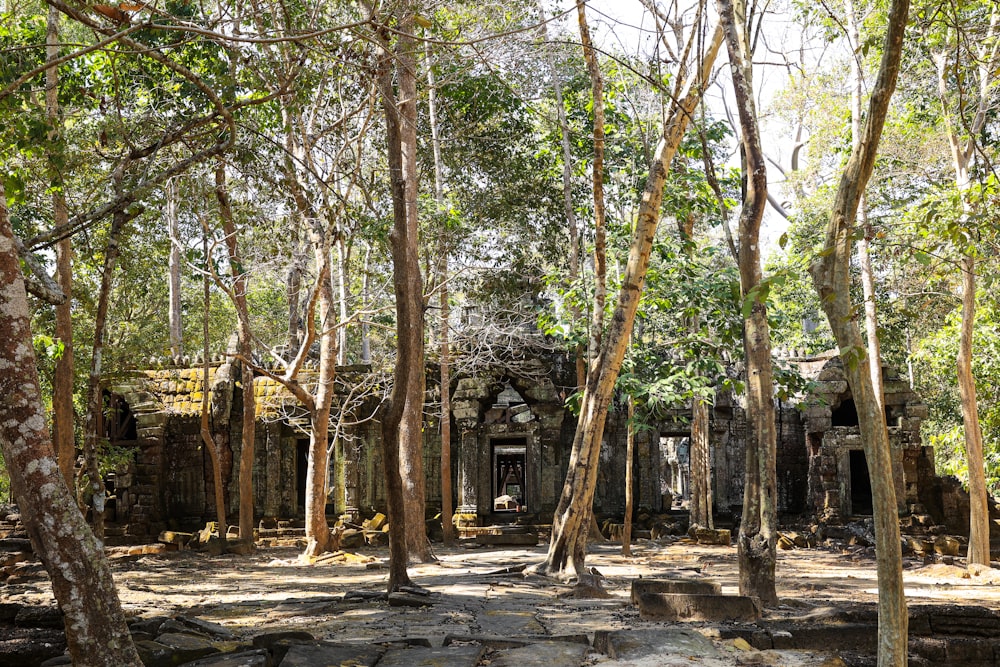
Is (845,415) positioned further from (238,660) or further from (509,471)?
(238,660)

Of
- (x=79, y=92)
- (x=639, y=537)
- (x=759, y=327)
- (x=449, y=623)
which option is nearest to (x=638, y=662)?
(x=449, y=623)

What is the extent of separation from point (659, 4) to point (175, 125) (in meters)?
4.94

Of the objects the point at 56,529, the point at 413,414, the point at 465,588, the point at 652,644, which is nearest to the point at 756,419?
the point at 652,644

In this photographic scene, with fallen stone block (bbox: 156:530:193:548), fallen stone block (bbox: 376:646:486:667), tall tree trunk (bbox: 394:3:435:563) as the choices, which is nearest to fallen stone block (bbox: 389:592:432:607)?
fallen stone block (bbox: 376:646:486:667)

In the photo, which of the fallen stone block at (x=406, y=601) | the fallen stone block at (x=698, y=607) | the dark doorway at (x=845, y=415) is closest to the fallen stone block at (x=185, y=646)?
the fallen stone block at (x=406, y=601)

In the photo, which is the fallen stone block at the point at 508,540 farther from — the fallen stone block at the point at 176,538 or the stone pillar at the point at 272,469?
the fallen stone block at the point at 176,538

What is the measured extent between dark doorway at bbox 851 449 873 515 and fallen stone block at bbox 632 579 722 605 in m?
14.0

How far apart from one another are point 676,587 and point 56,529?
562 centimetres

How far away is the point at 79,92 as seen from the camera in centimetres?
1145

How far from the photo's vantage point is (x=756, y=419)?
26.7ft

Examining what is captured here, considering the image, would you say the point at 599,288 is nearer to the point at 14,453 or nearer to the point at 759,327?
the point at 759,327

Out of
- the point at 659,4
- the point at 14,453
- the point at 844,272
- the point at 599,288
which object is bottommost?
the point at 14,453

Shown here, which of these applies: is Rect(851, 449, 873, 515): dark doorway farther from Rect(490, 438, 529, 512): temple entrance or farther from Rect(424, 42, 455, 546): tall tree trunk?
Rect(424, 42, 455, 546): tall tree trunk

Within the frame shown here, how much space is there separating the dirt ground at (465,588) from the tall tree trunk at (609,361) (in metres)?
0.56
